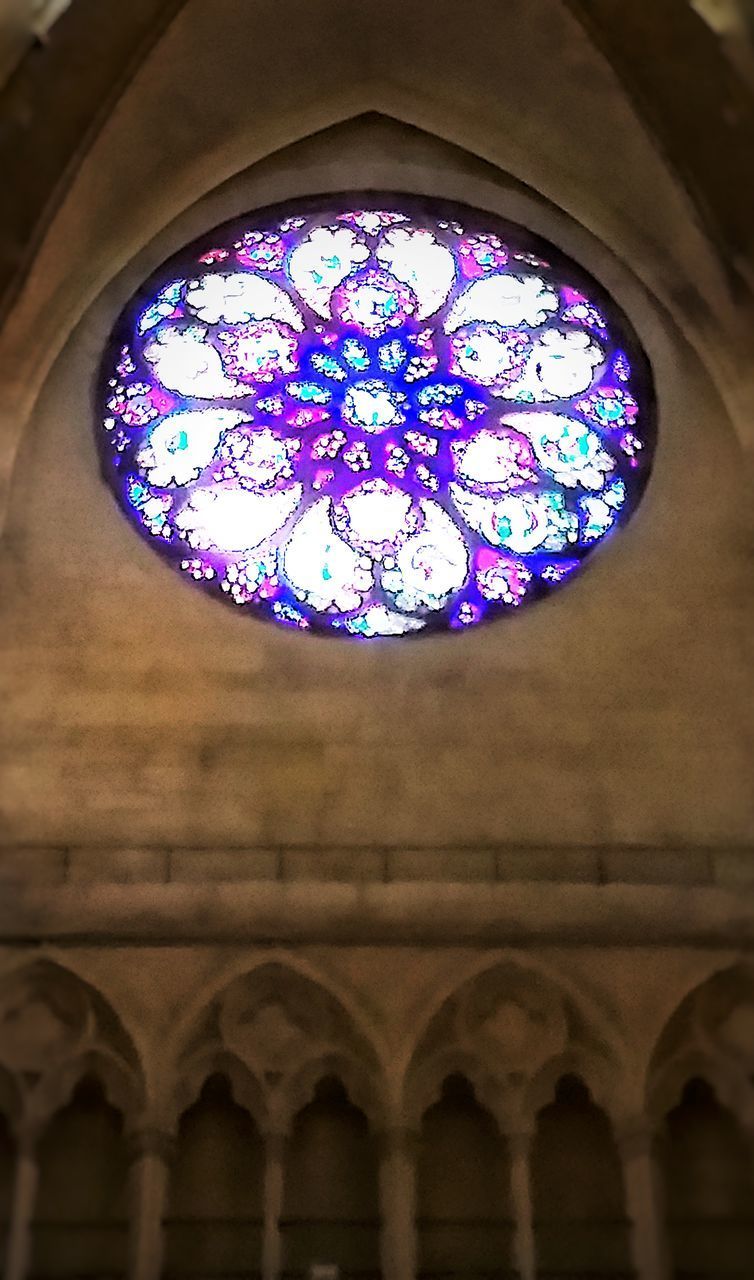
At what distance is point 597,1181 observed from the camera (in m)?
6.25

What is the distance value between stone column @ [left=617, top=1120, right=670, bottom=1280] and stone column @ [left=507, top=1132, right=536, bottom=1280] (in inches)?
13.0

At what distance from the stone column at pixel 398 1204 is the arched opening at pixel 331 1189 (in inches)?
4.2

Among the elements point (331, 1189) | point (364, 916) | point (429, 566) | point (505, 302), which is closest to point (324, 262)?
point (505, 302)

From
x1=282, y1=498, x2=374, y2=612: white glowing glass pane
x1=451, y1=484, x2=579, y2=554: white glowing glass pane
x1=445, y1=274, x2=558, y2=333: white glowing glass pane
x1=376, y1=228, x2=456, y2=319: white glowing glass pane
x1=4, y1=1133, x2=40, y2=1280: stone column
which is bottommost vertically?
x1=4, y1=1133, x2=40, y2=1280: stone column

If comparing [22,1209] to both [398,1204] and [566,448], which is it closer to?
[398,1204]

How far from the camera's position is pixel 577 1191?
246 inches

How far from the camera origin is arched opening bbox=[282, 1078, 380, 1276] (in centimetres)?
609

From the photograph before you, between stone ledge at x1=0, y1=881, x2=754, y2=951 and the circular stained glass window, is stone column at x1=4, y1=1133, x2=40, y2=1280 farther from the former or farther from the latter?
the circular stained glass window

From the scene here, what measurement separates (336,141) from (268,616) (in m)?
2.95

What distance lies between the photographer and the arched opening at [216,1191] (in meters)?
6.07

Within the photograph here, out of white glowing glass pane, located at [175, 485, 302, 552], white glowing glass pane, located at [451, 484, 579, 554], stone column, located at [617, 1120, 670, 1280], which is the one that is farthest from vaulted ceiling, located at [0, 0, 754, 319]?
stone column, located at [617, 1120, 670, 1280]

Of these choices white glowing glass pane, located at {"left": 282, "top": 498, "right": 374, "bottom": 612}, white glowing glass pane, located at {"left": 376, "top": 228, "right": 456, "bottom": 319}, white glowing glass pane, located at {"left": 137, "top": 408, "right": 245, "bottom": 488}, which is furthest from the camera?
white glowing glass pane, located at {"left": 376, "top": 228, "right": 456, "bottom": 319}

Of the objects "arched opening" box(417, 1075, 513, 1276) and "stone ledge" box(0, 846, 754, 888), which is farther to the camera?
"stone ledge" box(0, 846, 754, 888)

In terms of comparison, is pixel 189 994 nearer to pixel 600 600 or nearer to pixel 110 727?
pixel 110 727
